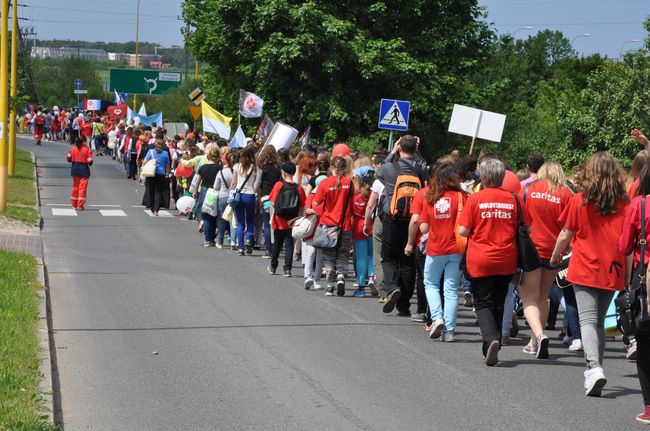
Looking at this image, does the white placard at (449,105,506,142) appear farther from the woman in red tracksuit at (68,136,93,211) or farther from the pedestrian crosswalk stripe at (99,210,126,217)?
the woman in red tracksuit at (68,136,93,211)

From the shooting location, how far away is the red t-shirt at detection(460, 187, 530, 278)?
9.77 m

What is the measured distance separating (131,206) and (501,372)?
65.7 ft

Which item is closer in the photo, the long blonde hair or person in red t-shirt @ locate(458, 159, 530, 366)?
person in red t-shirt @ locate(458, 159, 530, 366)

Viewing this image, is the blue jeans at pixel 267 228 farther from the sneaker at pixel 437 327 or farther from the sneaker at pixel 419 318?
the sneaker at pixel 437 327

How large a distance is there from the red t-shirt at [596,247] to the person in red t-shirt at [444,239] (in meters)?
2.19

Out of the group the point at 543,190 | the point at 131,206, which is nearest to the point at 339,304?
the point at 543,190

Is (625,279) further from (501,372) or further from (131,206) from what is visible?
(131,206)

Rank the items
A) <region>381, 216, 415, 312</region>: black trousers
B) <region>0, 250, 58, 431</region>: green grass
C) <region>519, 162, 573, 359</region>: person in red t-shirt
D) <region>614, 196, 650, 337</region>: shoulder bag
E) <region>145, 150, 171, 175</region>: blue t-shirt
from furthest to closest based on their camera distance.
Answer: <region>145, 150, 171, 175</region>: blue t-shirt → <region>381, 216, 415, 312</region>: black trousers → <region>519, 162, 573, 359</region>: person in red t-shirt → <region>614, 196, 650, 337</region>: shoulder bag → <region>0, 250, 58, 431</region>: green grass

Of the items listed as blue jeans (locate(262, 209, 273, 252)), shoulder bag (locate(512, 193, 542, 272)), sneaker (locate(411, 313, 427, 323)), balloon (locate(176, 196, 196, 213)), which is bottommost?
balloon (locate(176, 196, 196, 213))

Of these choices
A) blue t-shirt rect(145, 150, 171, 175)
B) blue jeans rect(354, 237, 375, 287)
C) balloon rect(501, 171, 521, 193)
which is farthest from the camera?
blue t-shirt rect(145, 150, 171, 175)

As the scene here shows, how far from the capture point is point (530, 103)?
97438mm

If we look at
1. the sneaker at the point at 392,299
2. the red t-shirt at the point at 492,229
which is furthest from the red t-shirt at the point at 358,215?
the red t-shirt at the point at 492,229

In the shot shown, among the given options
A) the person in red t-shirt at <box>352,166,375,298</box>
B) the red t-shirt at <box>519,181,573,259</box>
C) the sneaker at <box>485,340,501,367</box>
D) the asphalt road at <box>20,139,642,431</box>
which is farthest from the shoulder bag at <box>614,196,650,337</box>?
the person in red t-shirt at <box>352,166,375,298</box>

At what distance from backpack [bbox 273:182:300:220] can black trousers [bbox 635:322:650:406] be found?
26.8 ft
